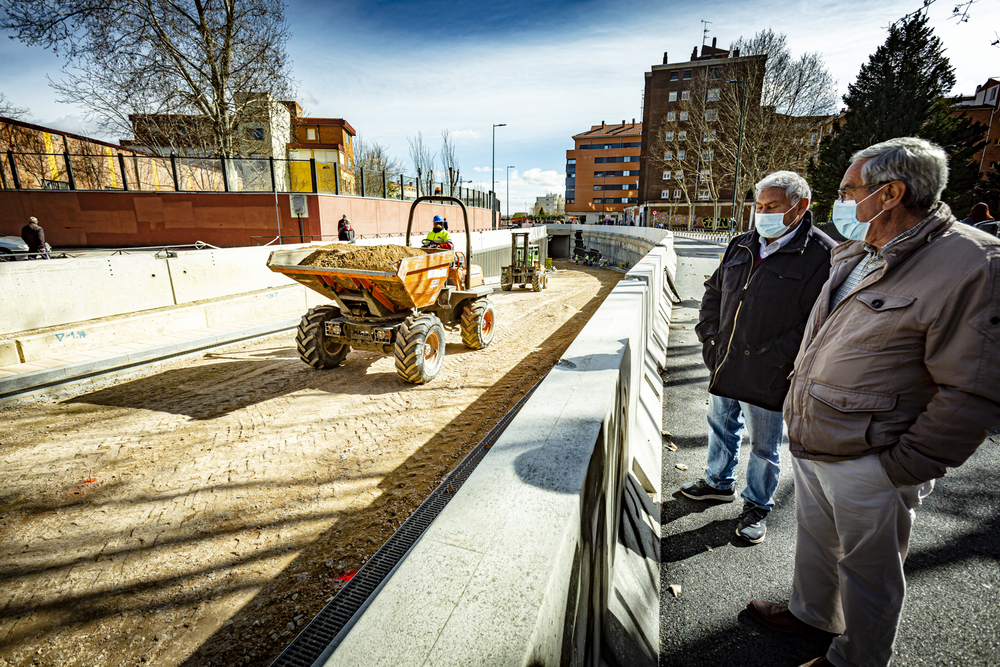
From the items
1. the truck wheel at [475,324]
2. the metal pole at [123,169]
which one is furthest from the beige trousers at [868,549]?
the metal pole at [123,169]

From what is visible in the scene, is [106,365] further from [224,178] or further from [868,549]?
[224,178]

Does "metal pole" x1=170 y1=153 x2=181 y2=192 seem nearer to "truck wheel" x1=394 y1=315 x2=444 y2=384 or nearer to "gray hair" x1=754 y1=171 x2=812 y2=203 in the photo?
"truck wheel" x1=394 y1=315 x2=444 y2=384

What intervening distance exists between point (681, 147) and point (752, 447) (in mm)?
56826

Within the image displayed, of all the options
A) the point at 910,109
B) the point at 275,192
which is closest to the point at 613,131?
the point at 910,109

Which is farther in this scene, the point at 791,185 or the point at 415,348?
the point at 415,348

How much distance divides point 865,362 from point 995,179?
30.7m

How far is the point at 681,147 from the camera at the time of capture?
51.5 m

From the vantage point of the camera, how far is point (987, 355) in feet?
4.41

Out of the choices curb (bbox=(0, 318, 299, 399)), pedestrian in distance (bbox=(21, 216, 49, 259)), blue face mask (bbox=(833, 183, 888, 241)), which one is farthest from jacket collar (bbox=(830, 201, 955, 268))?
pedestrian in distance (bbox=(21, 216, 49, 259))

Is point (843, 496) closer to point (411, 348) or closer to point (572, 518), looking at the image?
point (572, 518)

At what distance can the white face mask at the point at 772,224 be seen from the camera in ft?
8.79

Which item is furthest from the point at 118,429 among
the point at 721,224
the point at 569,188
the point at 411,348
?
the point at 569,188

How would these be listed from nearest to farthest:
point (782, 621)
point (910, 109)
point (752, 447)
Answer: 1. point (782, 621)
2. point (752, 447)
3. point (910, 109)

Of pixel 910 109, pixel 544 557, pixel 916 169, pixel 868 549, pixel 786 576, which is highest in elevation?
pixel 910 109
